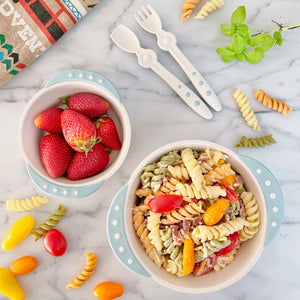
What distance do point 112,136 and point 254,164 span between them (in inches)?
A: 18.7

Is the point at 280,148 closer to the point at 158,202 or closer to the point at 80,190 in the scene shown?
the point at 158,202

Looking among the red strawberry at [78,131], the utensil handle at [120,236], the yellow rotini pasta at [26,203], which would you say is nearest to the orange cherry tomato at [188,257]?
the utensil handle at [120,236]

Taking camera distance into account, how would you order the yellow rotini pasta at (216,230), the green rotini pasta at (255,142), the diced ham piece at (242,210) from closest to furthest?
the yellow rotini pasta at (216,230)
the diced ham piece at (242,210)
the green rotini pasta at (255,142)

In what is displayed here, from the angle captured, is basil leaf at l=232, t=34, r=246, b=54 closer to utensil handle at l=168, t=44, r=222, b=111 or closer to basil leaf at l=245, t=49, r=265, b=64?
basil leaf at l=245, t=49, r=265, b=64

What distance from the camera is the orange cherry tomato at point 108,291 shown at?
1.50 m

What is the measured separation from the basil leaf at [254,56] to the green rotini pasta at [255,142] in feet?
0.89

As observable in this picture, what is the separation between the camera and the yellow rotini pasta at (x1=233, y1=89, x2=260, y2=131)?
4.89ft

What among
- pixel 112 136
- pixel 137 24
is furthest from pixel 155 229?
pixel 137 24

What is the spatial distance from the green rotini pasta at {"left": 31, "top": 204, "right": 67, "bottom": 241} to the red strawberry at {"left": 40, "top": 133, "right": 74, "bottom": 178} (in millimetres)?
176

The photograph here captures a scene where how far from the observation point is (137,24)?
1.55 m

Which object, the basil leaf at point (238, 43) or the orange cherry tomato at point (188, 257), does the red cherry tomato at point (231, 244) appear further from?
the basil leaf at point (238, 43)

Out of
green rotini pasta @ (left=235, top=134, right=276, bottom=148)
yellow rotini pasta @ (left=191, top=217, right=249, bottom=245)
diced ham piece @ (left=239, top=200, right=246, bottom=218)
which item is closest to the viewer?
yellow rotini pasta @ (left=191, top=217, right=249, bottom=245)

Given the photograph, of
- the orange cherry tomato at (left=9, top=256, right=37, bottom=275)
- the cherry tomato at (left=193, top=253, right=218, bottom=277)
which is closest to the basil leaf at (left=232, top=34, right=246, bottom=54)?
the cherry tomato at (left=193, top=253, right=218, bottom=277)

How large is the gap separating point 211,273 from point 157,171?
390 mm
